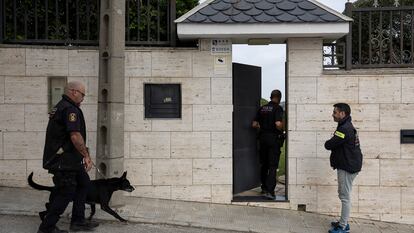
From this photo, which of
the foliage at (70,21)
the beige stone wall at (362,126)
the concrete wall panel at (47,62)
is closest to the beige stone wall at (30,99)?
the concrete wall panel at (47,62)

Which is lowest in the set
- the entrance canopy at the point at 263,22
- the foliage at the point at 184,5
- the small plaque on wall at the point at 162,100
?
the small plaque on wall at the point at 162,100

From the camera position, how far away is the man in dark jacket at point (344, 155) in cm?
657

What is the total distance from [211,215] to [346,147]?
83.7 inches

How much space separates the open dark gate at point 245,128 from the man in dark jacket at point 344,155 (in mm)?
1868

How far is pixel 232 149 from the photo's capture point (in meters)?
7.88

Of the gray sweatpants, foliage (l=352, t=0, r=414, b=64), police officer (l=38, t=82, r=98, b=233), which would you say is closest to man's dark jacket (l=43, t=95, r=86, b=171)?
police officer (l=38, t=82, r=98, b=233)

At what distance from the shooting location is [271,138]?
8164 millimetres

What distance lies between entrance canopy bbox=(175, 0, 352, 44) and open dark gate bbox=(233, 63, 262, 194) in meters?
0.88

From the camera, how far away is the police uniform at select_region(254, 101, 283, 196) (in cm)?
812

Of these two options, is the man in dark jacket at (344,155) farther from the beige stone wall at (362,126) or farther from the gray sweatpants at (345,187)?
the beige stone wall at (362,126)

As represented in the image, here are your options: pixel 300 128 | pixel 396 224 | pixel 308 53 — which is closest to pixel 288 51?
pixel 308 53

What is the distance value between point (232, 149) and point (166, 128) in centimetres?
111

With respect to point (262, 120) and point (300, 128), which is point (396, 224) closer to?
point (300, 128)

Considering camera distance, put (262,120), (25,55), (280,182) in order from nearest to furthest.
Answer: (25,55)
(262,120)
(280,182)
